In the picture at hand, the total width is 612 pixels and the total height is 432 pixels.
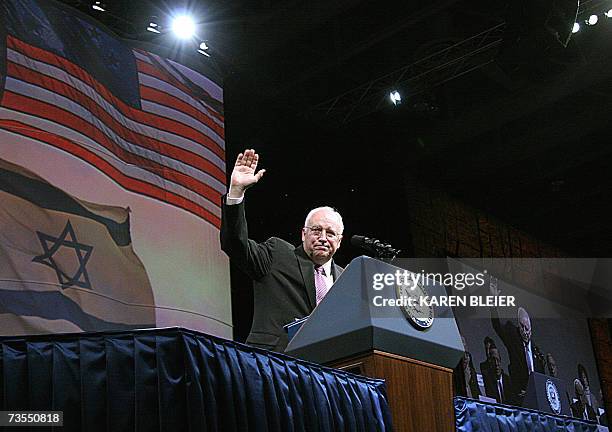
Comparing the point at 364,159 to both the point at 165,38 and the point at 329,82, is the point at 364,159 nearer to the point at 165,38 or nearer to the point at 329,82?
the point at 329,82

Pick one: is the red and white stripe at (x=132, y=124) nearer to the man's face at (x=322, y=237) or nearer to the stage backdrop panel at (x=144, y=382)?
the man's face at (x=322, y=237)

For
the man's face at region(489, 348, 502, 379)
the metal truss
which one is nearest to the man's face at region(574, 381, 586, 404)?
the man's face at region(489, 348, 502, 379)

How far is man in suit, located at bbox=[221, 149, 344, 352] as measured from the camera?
255cm

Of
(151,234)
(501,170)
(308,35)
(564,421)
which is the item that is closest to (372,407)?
(564,421)

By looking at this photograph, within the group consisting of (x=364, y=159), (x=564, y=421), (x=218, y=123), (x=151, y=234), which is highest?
(x=364, y=159)

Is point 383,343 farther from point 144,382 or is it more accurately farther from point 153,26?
point 153,26

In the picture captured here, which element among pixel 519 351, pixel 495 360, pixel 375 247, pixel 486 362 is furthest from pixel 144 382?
pixel 519 351

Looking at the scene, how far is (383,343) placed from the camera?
1991 millimetres

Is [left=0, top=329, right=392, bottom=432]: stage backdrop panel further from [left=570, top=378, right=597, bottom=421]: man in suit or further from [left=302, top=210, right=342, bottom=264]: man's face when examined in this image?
[left=570, top=378, right=597, bottom=421]: man in suit

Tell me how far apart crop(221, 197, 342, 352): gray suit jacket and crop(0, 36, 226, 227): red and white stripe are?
72.9 inches

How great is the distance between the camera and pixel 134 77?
4.84m

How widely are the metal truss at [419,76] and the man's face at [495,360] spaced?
7.88 feet

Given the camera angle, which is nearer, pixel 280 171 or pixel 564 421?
pixel 564 421

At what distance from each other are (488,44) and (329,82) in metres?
1.25
